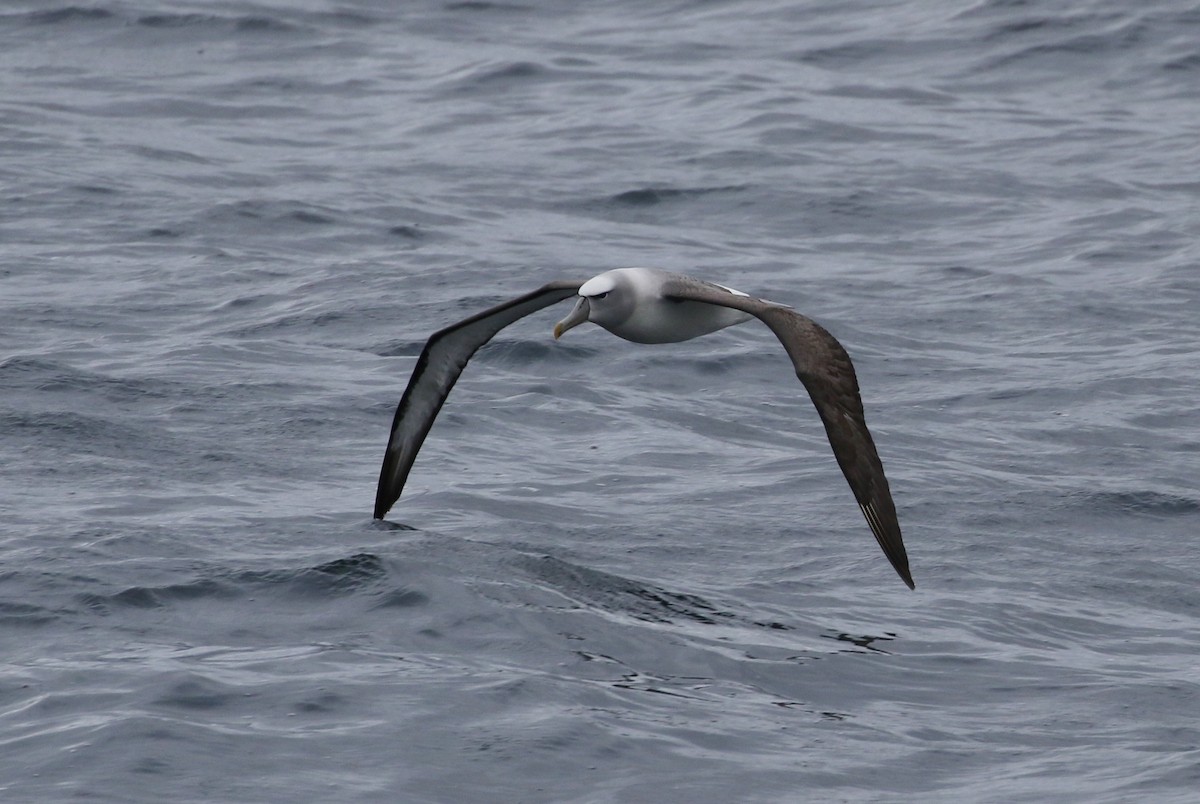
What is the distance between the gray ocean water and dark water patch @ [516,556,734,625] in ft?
0.13

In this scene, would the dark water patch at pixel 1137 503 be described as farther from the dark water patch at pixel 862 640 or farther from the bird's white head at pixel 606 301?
the bird's white head at pixel 606 301

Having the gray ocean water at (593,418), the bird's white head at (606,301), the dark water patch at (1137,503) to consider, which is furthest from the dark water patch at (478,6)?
the dark water patch at (1137,503)

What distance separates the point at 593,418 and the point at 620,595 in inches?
150

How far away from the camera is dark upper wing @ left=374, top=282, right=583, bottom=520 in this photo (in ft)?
42.0

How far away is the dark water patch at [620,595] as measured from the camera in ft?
35.7

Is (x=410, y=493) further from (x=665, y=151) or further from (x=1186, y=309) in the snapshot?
(x=665, y=151)

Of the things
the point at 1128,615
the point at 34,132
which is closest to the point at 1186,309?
the point at 1128,615

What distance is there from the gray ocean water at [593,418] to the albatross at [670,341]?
42cm

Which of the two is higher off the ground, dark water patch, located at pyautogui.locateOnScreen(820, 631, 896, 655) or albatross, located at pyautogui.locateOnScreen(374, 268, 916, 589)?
albatross, located at pyautogui.locateOnScreen(374, 268, 916, 589)

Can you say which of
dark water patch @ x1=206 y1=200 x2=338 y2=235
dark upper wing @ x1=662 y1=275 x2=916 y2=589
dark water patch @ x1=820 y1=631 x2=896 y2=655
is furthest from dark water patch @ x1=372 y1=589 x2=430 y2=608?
dark water patch @ x1=206 y1=200 x2=338 y2=235

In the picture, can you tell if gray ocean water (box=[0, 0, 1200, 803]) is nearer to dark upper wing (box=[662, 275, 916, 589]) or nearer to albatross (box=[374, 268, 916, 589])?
albatross (box=[374, 268, 916, 589])

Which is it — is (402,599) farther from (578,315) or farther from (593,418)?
(593,418)

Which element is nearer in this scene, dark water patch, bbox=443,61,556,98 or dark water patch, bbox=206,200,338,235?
dark water patch, bbox=206,200,338,235

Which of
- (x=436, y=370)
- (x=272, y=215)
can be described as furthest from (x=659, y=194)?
(x=436, y=370)
